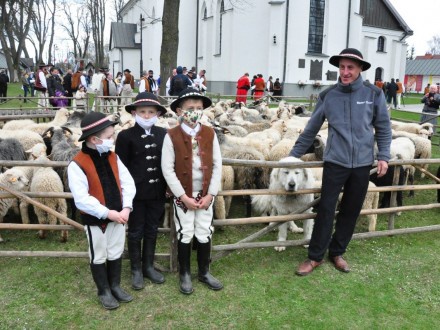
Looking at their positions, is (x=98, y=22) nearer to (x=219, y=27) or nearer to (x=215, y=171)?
(x=219, y=27)

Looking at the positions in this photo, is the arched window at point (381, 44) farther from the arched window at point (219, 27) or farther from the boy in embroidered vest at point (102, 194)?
the boy in embroidered vest at point (102, 194)

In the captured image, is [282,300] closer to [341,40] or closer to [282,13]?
[282,13]

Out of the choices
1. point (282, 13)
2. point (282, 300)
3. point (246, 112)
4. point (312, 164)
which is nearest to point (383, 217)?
point (312, 164)

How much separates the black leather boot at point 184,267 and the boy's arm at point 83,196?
0.90 metres

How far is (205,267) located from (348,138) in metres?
1.90

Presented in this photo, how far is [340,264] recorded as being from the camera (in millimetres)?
4637

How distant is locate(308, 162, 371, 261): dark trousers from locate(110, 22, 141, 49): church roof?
48647mm

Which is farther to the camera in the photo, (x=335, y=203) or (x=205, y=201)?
(x=335, y=203)

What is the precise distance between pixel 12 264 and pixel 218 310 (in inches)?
94.8

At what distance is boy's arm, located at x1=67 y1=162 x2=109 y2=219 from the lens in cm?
337

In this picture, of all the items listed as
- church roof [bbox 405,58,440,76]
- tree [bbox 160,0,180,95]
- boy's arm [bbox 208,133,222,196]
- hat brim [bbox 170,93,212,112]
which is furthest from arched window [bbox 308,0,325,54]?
church roof [bbox 405,58,440,76]

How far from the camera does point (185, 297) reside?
401 cm

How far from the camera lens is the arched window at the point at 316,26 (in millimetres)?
30062

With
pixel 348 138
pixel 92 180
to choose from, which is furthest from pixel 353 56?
pixel 92 180
